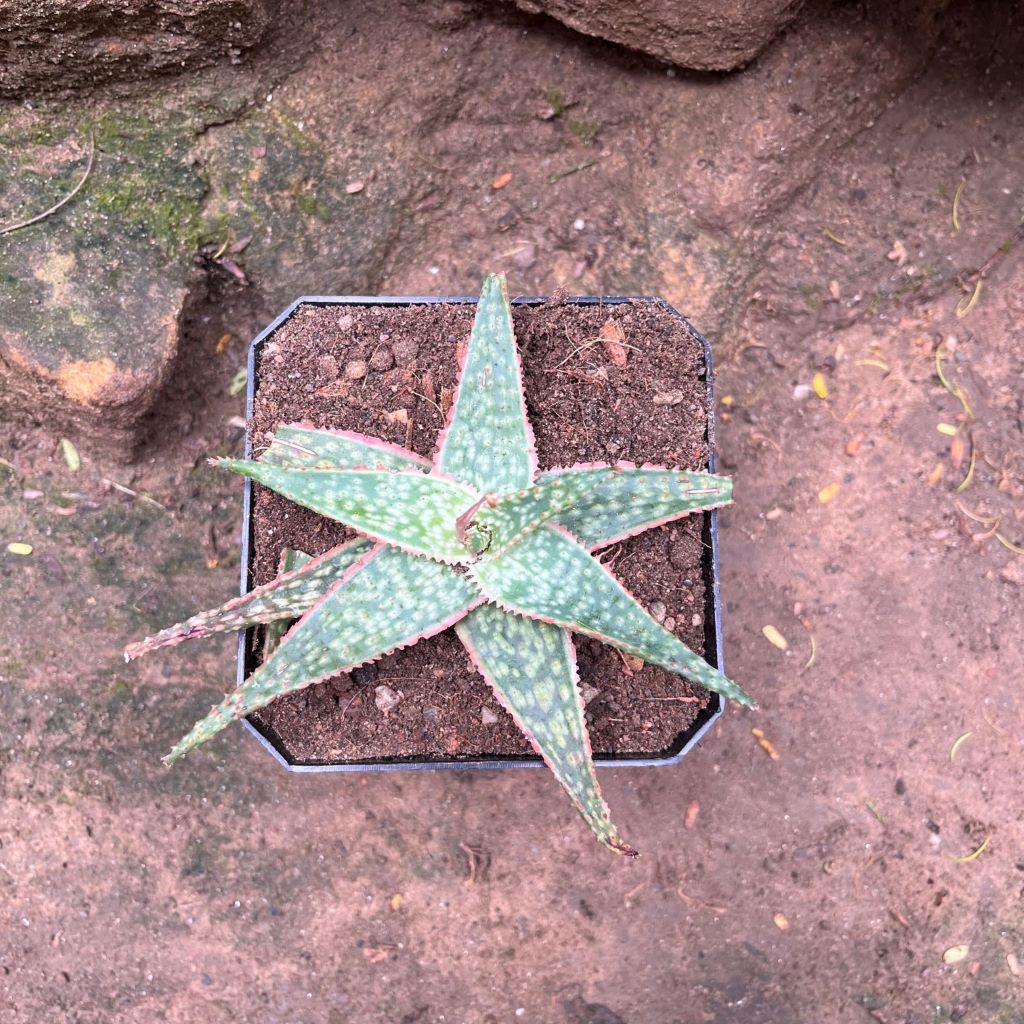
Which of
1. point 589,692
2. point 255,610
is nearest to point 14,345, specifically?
point 255,610

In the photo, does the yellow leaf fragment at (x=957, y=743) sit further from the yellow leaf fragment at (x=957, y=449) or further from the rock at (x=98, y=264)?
the rock at (x=98, y=264)

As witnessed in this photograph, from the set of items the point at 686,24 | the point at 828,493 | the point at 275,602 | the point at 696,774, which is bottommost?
the point at 696,774

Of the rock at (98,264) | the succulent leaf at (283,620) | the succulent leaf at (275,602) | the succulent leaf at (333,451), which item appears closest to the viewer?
the succulent leaf at (275,602)

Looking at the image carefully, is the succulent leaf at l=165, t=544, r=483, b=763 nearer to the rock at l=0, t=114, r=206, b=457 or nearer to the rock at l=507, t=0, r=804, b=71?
the rock at l=0, t=114, r=206, b=457

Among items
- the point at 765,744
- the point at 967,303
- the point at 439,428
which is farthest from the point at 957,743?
the point at 439,428

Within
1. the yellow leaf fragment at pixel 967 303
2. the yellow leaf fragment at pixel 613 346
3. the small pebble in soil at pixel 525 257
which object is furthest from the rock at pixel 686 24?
the yellow leaf fragment at pixel 967 303

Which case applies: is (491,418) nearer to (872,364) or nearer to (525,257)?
(525,257)

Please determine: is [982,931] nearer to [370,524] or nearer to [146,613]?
[370,524]
